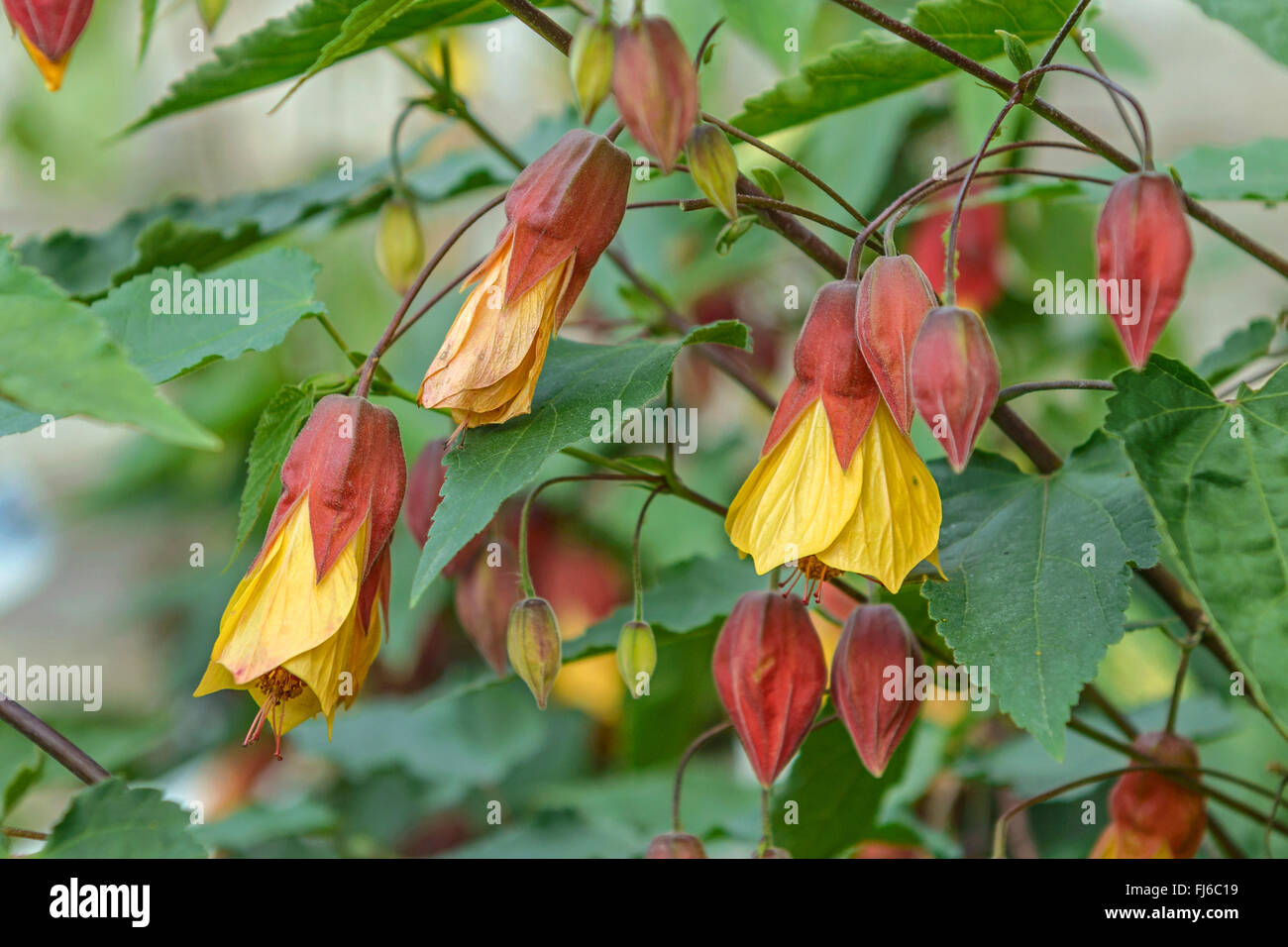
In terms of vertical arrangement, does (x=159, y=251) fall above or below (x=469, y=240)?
below

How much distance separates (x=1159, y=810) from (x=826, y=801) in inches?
6.1

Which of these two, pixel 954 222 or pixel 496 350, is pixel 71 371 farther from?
pixel 954 222

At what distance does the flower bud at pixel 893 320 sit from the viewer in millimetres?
396

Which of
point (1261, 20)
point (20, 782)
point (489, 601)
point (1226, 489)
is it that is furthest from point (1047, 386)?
point (20, 782)

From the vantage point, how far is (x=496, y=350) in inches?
16.5

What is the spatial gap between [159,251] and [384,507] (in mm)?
265

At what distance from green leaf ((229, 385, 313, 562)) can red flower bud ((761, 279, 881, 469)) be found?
0.66 ft

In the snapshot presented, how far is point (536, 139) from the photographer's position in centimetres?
85

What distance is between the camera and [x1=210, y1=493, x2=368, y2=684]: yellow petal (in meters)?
0.40

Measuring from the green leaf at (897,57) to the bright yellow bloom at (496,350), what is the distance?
161mm

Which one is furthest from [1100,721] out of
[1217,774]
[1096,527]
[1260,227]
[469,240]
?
[1260,227]

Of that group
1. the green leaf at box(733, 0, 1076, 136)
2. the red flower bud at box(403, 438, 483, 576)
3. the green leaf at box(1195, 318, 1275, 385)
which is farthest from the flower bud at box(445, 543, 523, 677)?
the green leaf at box(1195, 318, 1275, 385)

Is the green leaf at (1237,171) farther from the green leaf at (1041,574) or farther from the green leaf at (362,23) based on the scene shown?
the green leaf at (362,23)
